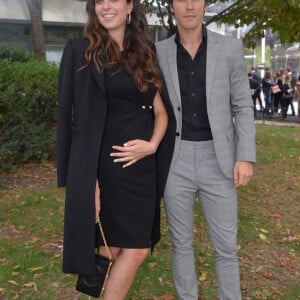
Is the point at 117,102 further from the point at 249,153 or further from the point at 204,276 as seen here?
the point at 204,276

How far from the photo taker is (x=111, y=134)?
265 cm

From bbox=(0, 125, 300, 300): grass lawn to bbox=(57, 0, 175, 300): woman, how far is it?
3.76 ft

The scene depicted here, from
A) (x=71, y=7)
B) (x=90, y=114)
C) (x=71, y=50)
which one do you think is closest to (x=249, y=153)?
(x=90, y=114)

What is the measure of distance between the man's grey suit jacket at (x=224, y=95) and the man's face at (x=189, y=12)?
142 millimetres

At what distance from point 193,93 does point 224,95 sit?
189 mm

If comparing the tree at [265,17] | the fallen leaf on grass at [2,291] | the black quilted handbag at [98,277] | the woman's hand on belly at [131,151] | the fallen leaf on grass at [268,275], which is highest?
the tree at [265,17]

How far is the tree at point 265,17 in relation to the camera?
24.2 ft

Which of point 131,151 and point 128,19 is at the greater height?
point 128,19

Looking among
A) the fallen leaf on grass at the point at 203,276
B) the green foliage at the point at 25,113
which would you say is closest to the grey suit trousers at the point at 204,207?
the fallen leaf on grass at the point at 203,276

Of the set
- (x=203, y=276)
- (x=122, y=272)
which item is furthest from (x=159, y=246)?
(x=122, y=272)

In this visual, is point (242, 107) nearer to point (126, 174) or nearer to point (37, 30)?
point (126, 174)

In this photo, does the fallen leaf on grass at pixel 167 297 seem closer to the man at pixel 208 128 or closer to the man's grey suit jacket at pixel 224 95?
the man at pixel 208 128

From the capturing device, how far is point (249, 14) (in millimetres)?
8195

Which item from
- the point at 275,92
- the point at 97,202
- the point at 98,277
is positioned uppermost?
the point at 275,92
